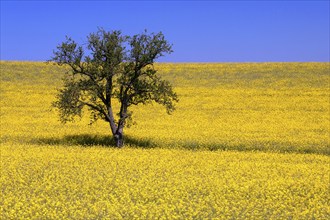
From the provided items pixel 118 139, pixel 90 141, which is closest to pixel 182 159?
pixel 118 139

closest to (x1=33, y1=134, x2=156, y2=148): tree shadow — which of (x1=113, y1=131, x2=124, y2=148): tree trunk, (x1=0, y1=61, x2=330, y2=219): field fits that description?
(x1=0, y1=61, x2=330, y2=219): field

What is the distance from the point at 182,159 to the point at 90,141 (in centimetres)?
656

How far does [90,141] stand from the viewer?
23.6 m

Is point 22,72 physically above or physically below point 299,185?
above

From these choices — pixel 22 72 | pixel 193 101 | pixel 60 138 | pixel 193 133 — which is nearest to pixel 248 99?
pixel 193 101

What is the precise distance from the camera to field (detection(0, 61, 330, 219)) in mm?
11539

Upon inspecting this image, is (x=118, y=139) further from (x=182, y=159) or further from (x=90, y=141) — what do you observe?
(x=182, y=159)

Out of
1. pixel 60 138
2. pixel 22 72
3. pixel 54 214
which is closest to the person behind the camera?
pixel 54 214

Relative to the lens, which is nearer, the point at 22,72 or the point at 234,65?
the point at 22,72

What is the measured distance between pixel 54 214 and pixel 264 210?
4.33m

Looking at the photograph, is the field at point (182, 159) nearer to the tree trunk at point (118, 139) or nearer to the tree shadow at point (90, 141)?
the tree shadow at point (90, 141)

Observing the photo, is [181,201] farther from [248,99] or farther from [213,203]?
[248,99]

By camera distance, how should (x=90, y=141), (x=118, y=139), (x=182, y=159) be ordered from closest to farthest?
(x=182, y=159) < (x=118, y=139) < (x=90, y=141)

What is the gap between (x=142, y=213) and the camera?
1080cm
